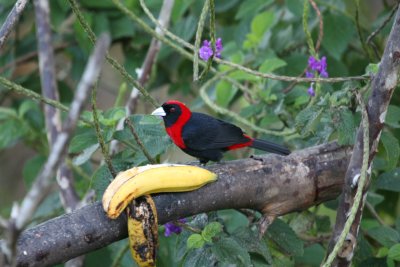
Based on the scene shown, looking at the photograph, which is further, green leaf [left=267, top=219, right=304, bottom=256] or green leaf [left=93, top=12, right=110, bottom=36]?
green leaf [left=93, top=12, right=110, bottom=36]

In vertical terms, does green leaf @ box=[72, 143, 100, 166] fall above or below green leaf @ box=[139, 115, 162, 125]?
below

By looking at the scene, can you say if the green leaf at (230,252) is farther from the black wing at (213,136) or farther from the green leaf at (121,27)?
the green leaf at (121,27)

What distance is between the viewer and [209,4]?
2.85m

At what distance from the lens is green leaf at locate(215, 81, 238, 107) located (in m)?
4.30

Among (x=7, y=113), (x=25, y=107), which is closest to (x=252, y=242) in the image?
(x=25, y=107)

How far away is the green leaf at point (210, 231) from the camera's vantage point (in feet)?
9.47

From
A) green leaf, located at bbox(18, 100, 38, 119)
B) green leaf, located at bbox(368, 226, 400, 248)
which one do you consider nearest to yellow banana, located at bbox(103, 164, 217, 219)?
green leaf, located at bbox(368, 226, 400, 248)

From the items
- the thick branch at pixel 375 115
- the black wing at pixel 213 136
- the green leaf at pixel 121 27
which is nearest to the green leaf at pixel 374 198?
the black wing at pixel 213 136

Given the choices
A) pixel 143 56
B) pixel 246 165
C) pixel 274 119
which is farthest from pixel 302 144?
pixel 143 56

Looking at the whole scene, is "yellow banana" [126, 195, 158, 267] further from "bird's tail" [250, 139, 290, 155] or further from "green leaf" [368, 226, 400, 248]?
"green leaf" [368, 226, 400, 248]

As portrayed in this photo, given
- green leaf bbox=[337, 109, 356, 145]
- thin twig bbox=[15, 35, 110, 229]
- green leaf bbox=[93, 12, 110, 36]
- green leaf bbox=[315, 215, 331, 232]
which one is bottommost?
green leaf bbox=[315, 215, 331, 232]

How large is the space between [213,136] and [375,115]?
2.97 feet

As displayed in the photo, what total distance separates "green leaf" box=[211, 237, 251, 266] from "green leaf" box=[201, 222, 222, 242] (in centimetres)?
4

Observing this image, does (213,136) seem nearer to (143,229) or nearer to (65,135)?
(143,229)
